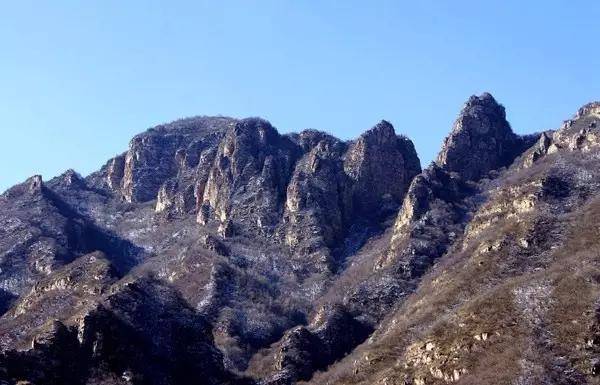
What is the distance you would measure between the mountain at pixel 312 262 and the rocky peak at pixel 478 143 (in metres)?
0.38

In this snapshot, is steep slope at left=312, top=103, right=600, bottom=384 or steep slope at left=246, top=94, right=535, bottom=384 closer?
steep slope at left=312, top=103, right=600, bottom=384

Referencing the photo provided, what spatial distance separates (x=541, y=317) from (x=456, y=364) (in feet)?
31.3

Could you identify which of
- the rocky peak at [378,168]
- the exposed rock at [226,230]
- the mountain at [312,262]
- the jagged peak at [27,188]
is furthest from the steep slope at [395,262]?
the jagged peak at [27,188]

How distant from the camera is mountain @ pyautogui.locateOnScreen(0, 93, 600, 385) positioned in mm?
81062

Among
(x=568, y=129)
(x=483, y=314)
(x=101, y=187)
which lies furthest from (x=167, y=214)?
A: (x=483, y=314)

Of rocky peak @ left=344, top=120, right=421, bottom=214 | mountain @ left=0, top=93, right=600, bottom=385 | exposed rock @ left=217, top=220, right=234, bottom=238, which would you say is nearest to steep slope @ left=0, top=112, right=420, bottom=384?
rocky peak @ left=344, top=120, right=421, bottom=214

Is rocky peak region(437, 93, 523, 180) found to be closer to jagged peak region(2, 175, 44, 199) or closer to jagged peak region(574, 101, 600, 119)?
jagged peak region(574, 101, 600, 119)

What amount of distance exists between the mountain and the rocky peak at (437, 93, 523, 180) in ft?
1.24

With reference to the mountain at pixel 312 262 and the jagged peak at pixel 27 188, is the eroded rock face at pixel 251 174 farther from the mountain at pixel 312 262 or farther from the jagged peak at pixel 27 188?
the jagged peak at pixel 27 188

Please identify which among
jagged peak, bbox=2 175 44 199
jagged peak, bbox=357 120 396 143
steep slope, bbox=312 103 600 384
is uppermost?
jagged peak, bbox=2 175 44 199

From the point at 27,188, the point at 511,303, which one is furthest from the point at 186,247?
the point at 511,303

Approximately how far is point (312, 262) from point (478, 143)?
53.6 m

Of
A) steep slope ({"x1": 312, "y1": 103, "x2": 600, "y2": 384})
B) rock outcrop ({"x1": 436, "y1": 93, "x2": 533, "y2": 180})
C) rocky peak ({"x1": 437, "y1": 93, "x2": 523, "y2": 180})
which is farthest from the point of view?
rocky peak ({"x1": 437, "y1": 93, "x2": 523, "y2": 180})

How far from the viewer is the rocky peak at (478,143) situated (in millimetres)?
171250
